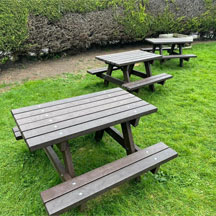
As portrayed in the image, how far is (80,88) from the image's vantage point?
4.40 meters

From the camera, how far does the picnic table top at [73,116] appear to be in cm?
164

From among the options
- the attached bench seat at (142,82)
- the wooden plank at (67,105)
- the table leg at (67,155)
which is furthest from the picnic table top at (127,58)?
the table leg at (67,155)

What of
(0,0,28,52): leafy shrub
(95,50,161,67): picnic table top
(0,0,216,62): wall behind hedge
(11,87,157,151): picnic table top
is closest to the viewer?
(11,87,157,151): picnic table top

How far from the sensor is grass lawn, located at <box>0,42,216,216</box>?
77.0 inches

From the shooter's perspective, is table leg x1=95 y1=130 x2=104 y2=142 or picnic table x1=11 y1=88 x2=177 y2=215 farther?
table leg x1=95 y1=130 x2=104 y2=142

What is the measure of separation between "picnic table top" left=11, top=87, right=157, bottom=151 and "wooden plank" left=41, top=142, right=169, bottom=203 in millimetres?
372

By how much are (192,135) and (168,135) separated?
1.14ft

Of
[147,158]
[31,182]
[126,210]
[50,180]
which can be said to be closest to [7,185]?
[31,182]

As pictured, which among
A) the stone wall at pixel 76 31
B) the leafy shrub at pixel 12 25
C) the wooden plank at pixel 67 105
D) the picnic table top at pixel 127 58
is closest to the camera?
the wooden plank at pixel 67 105

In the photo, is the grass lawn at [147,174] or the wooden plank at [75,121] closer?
the wooden plank at [75,121]

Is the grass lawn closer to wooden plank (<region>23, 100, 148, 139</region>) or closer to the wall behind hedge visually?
→ wooden plank (<region>23, 100, 148, 139</region>)

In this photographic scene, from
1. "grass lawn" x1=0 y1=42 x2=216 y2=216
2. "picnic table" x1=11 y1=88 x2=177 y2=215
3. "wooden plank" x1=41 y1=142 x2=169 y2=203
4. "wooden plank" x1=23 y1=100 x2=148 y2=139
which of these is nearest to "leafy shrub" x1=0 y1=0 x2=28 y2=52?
"grass lawn" x1=0 y1=42 x2=216 y2=216

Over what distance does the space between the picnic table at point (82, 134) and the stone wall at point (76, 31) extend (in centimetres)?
388

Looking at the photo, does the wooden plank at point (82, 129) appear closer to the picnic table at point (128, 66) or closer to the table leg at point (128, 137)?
the table leg at point (128, 137)
